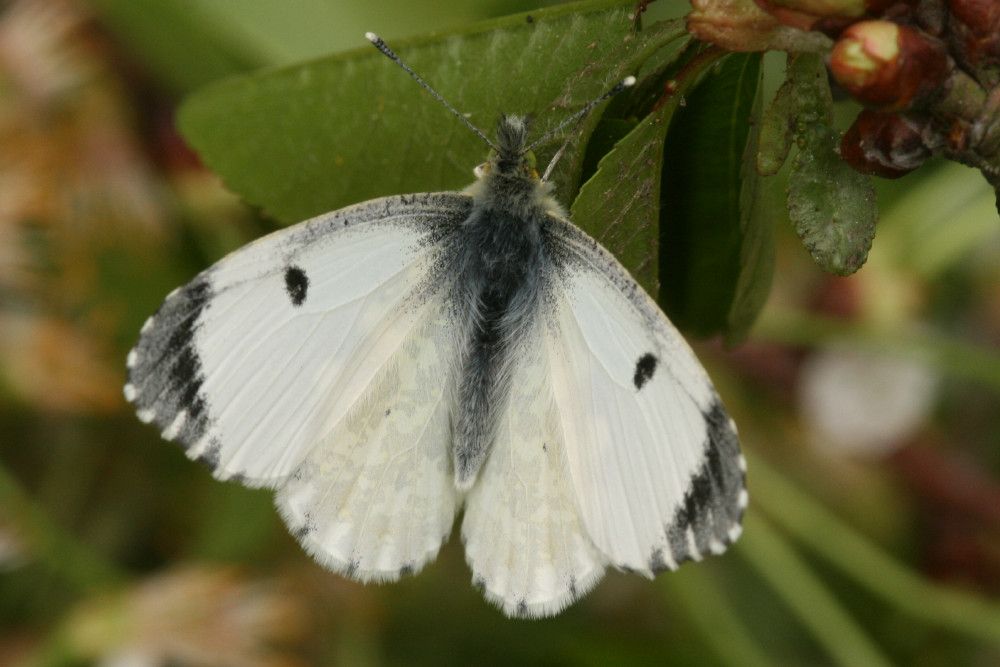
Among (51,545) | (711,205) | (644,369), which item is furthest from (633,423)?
(51,545)

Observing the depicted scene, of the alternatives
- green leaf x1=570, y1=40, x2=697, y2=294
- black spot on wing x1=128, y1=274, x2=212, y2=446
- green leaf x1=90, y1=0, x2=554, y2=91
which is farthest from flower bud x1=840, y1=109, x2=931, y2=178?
green leaf x1=90, y1=0, x2=554, y2=91

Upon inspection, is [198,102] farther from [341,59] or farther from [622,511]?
[622,511]

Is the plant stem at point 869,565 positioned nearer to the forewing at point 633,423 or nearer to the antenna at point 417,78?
the forewing at point 633,423

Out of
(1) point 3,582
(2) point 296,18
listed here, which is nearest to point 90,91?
(2) point 296,18

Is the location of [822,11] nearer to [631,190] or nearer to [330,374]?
[631,190]

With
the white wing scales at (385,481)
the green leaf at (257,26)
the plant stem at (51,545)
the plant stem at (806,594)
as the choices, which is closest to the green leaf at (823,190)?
the white wing scales at (385,481)
